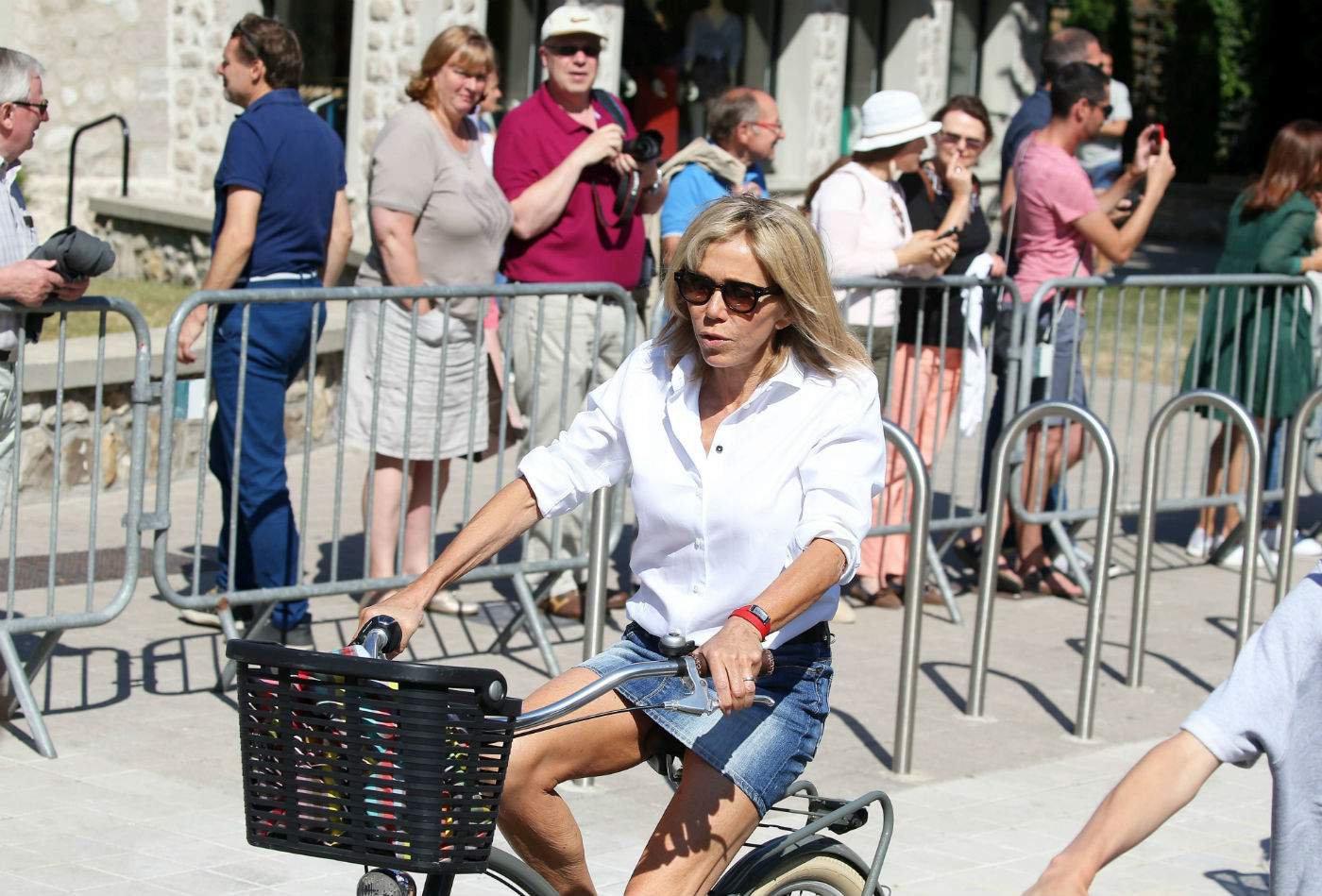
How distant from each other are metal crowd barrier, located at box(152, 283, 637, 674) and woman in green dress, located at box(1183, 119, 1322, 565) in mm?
3109

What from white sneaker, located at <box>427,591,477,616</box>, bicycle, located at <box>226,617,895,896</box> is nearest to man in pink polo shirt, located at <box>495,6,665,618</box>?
white sneaker, located at <box>427,591,477,616</box>

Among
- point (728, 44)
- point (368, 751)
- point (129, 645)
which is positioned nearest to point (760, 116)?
point (129, 645)

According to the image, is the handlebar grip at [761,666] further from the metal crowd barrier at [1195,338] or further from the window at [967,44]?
the window at [967,44]

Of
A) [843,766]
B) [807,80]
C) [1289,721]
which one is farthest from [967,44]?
[1289,721]

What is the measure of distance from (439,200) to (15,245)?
1687 mm

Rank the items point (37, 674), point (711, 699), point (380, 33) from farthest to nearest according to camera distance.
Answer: point (380, 33)
point (37, 674)
point (711, 699)

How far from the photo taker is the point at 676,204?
7.85 m

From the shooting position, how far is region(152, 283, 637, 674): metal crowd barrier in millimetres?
5957

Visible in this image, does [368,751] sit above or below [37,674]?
above

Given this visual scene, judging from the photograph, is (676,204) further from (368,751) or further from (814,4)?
(814,4)

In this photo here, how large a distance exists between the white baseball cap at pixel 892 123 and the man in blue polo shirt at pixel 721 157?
1.26ft

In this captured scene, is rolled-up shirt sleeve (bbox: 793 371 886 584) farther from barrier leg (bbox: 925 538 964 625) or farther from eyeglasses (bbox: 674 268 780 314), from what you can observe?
barrier leg (bbox: 925 538 964 625)

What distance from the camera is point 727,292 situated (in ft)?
11.4

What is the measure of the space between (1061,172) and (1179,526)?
2679 mm
